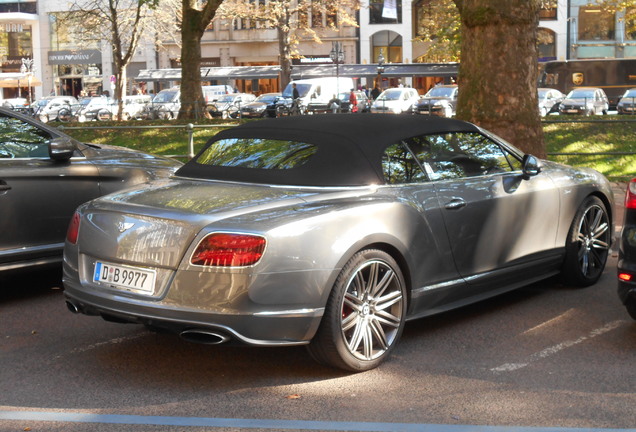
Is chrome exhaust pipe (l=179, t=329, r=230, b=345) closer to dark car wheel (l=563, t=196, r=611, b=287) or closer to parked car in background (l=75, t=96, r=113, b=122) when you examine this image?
dark car wheel (l=563, t=196, r=611, b=287)

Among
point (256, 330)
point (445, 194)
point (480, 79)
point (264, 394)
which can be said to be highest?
point (480, 79)

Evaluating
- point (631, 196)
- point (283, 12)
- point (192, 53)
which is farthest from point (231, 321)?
point (283, 12)

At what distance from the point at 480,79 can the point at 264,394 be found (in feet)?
26.6

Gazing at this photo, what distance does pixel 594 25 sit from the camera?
66.3 metres

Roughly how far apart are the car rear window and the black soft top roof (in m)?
0.04

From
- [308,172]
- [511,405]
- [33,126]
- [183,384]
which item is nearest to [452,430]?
[511,405]

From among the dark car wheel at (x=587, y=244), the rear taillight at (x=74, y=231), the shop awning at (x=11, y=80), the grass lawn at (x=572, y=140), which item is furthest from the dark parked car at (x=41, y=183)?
the shop awning at (x=11, y=80)

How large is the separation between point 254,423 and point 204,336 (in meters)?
0.65

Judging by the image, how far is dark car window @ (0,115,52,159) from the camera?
7504 millimetres

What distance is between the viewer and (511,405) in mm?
4906

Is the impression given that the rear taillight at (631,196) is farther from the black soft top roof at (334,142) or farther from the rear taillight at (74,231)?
the rear taillight at (74,231)

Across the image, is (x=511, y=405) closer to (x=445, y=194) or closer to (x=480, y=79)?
(x=445, y=194)

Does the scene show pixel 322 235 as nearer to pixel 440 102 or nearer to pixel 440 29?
pixel 440 102

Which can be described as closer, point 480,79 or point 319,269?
point 319,269
